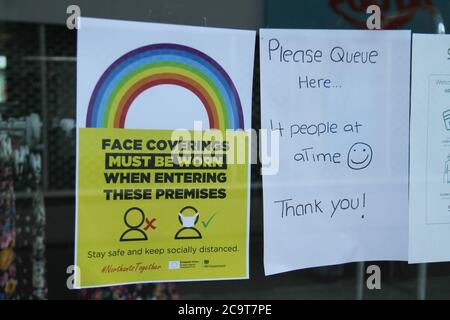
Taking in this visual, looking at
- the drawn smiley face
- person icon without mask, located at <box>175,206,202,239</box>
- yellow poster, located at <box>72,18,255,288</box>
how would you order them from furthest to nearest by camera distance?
the drawn smiley face < person icon without mask, located at <box>175,206,202,239</box> < yellow poster, located at <box>72,18,255,288</box>

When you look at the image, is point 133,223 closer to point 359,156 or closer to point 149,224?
point 149,224

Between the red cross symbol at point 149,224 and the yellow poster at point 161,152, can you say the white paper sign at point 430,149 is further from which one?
the red cross symbol at point 149,224

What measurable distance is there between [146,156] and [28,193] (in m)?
0.51

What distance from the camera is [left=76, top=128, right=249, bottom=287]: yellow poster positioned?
2045mm

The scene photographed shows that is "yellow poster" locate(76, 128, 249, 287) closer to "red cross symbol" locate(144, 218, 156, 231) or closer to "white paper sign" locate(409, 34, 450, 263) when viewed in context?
"red cross symbol" locate(144, 218, 156, 231)

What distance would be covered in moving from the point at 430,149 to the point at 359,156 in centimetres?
33

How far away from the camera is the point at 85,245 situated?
2062 millimetres

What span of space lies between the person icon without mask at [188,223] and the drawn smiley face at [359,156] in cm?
66

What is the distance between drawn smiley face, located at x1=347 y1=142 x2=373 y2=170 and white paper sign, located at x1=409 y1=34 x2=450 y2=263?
21 cm

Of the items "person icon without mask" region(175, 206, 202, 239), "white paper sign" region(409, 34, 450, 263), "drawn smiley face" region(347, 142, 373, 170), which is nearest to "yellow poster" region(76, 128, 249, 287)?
"person icon without mask" region(175, 206, 202, 239)

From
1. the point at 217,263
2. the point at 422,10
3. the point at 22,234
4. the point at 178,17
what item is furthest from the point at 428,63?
the point at 22,234

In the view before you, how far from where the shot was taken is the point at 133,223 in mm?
2088

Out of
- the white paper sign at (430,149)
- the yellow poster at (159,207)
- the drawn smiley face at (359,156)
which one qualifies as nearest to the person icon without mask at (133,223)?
the yellow poster at (159,207)

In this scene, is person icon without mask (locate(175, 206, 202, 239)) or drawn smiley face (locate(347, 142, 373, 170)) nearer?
person icon without mask (locate(175, 206, 202, 239))
